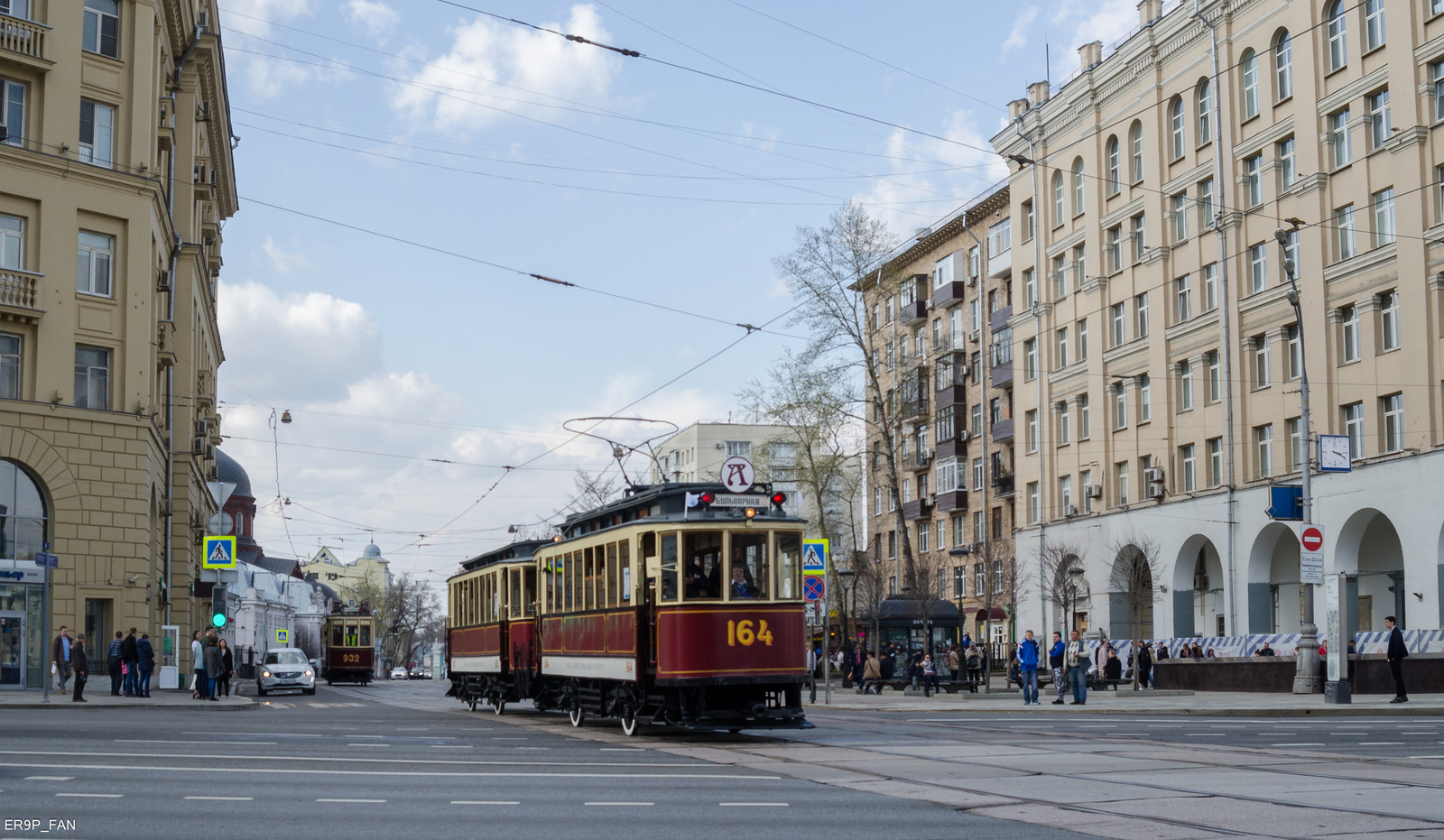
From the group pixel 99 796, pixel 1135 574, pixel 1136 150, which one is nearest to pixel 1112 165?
pixel 1136 150

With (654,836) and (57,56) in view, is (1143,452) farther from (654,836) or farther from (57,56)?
(654,836)

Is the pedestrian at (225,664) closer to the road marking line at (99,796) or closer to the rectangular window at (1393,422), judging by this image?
the road marking line at (99,796)

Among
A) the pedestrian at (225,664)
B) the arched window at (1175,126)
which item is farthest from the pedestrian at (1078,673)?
the arched window at (1175,126)

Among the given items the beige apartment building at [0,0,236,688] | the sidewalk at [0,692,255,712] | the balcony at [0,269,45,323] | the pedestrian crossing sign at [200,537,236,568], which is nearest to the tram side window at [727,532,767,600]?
the sidewalk at [0,692,255,712]

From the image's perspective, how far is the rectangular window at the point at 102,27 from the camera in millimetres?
37125

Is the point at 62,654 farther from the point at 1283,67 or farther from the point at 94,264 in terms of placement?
the point at 1283,67

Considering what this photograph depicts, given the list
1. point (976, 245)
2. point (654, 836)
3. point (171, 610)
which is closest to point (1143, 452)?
point (976, 245)

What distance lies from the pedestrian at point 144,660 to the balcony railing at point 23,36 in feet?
45.0

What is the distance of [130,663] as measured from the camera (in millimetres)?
34375

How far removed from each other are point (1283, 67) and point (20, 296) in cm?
3431

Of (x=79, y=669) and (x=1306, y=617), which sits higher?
(x=1306, y=617)

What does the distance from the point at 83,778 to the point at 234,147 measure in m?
50.3

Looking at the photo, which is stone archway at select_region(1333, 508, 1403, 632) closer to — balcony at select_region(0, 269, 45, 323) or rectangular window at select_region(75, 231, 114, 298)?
rectangular window at select_region(75, 231, 114, 298)

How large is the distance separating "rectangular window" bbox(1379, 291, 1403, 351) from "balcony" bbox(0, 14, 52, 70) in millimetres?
33616
